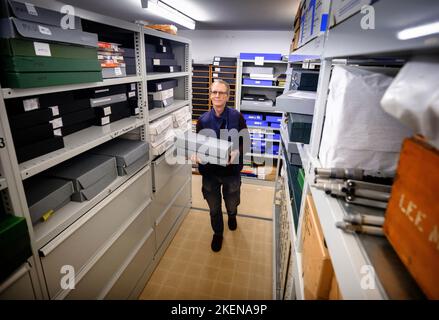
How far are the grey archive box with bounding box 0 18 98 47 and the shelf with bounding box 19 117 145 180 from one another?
0.52 meters

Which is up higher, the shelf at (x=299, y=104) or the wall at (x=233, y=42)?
the wall at (x=233, y=42)

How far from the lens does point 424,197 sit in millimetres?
417

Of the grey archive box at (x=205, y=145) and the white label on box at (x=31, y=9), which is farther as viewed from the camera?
the grey archive box at (x=205, y=145)

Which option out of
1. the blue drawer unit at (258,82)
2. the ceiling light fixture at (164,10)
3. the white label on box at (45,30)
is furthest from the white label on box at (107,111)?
the blue drawer unit at (258,82)

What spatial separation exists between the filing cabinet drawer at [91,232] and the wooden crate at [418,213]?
1.39 metres

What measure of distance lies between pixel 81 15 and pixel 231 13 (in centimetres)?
236

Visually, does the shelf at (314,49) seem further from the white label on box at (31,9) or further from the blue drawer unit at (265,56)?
the blue drawer unit at (265,56)

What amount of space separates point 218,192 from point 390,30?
7.59ft

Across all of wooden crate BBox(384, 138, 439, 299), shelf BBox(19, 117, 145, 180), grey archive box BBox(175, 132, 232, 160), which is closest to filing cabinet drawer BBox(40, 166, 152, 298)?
shelf BBox(19, 117, 145, 180)

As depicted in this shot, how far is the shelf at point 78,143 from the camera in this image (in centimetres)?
114

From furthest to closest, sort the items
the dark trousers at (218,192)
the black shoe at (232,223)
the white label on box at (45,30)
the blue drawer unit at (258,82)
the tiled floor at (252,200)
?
the blue drawer unit at (258,82) < the tiled floor at (252,200) < the black shoe at (232,223) < the dark trousers at (218,192) < the white label on box at (45,30)
